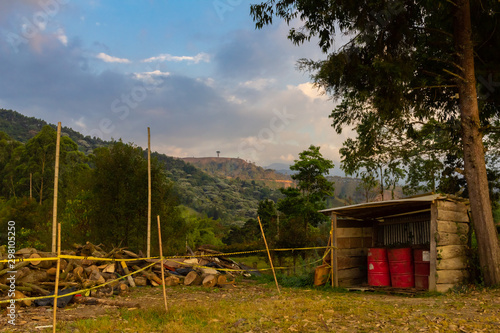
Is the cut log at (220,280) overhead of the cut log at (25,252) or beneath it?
beneath

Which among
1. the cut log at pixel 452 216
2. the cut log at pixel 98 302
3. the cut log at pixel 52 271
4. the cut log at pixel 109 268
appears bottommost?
the cut log at pixel 98 302

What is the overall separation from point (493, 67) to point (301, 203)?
2486 cm

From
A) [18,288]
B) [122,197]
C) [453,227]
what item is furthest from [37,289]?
[122,197]

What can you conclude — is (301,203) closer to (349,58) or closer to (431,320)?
(349,58)

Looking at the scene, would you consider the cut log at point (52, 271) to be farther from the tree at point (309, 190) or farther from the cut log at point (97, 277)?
the tree at point (309, 190)

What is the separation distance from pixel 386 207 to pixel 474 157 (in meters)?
2.93

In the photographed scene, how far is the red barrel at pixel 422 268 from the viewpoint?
1070 centimetres

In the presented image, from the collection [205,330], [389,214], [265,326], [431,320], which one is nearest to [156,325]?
[205,330]

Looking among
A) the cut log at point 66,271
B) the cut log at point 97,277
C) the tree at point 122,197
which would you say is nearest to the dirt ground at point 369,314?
the cut log at point 97,277

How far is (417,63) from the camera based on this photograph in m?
13.6

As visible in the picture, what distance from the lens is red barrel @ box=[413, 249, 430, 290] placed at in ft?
35.1

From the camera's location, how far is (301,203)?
36.3 meters

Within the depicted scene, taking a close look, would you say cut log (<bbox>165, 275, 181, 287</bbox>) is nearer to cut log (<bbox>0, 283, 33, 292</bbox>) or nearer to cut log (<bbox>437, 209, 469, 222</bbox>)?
cut log (<bbox>0, 283, 33, 292</bbox>)

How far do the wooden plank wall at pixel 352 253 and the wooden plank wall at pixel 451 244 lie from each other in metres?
3.13
